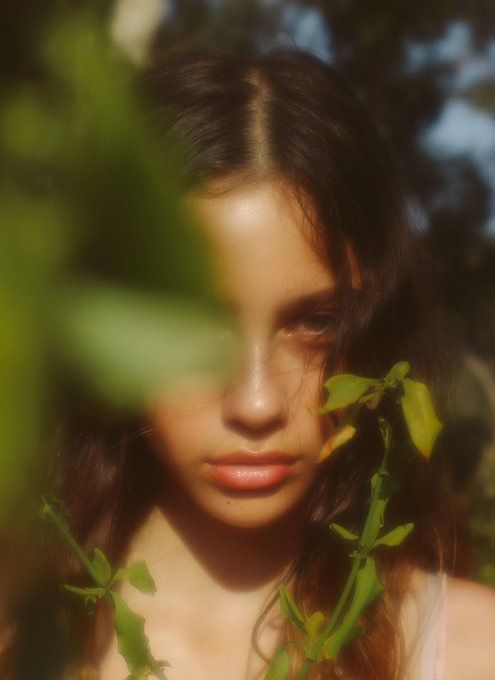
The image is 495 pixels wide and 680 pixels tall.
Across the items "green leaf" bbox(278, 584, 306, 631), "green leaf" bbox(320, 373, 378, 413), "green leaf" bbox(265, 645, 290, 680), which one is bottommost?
"green leaf" bbox(265, 645, 290, 680)

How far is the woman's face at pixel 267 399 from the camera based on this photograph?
77cm

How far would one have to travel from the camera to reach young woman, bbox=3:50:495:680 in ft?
2.97

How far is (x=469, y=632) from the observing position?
1125 mm

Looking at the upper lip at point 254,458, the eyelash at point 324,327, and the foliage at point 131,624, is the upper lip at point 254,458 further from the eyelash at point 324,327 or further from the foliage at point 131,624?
the foliage at point 131,624

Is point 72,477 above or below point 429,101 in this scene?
below

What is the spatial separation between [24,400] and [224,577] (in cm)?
102

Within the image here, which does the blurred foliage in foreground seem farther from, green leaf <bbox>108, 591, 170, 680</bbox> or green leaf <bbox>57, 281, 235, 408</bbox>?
green leaf <bbox>108, 591, 170, 680</bbox>

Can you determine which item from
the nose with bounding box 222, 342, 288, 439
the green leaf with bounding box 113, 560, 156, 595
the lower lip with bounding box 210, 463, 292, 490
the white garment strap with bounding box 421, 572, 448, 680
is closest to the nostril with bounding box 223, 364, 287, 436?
the nose with bounding box 222, 342, 288, 439

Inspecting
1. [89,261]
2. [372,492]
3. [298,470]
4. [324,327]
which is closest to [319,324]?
[324,327]

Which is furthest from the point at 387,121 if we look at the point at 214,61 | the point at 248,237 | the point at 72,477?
the point at 248,237

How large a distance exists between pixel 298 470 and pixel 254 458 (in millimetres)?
68

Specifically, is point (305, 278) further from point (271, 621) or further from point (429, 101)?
point (429, 101)

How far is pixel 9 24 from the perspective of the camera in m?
0.26

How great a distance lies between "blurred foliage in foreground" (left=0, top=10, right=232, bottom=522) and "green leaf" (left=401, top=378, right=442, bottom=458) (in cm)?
28
